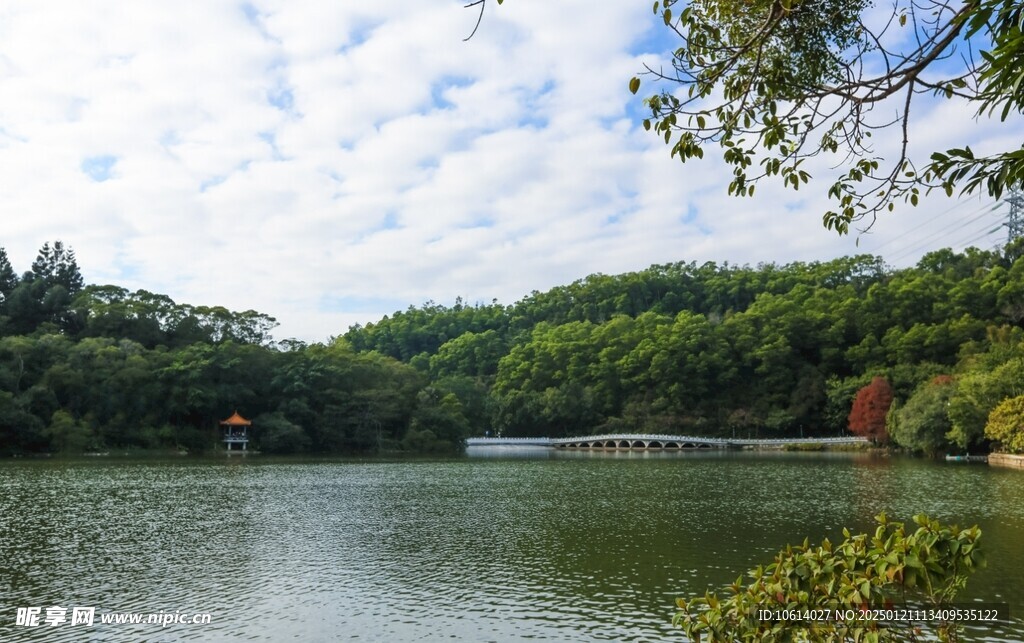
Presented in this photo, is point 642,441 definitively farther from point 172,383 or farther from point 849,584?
point 849,584

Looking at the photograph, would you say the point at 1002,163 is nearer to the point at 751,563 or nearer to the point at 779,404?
the point at 751,563

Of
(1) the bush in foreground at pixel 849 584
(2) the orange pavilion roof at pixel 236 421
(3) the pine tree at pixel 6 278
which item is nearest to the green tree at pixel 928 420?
(2) the orange pavilion roof at pixel 236 421

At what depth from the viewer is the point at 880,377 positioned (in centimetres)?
4944

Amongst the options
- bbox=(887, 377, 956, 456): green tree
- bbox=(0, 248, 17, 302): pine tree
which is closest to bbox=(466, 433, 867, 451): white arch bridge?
bbox=(887, 377, 956, 456): green tree

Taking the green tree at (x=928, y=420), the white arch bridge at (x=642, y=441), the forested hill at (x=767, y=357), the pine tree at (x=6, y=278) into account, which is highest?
the pine tree at (x=6, y=278)

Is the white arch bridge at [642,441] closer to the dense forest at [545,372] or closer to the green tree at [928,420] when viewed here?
the dense forest at [545,372]

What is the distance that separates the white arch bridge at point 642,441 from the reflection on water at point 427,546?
27231mm

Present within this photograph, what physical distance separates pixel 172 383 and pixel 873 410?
41.7m

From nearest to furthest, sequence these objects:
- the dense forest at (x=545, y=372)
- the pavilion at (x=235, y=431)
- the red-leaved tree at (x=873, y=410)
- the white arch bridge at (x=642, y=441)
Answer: the dense forest at (x=545, y=372), the pavilion at (x=235, y=431), the red-leaved tree at (x=873, y=410), the white arch bridge at (x=642, y=441)

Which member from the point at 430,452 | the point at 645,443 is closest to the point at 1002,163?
the point at 430,452

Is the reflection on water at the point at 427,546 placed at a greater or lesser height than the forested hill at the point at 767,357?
lesser

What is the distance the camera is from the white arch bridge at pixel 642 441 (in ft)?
172

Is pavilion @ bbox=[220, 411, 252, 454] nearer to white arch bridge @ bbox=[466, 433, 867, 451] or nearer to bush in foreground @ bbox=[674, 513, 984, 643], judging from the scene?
white arch bridge @ bbox=[466, 433, 867, 451]

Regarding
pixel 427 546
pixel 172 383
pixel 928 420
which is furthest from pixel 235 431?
pixel 928 420
